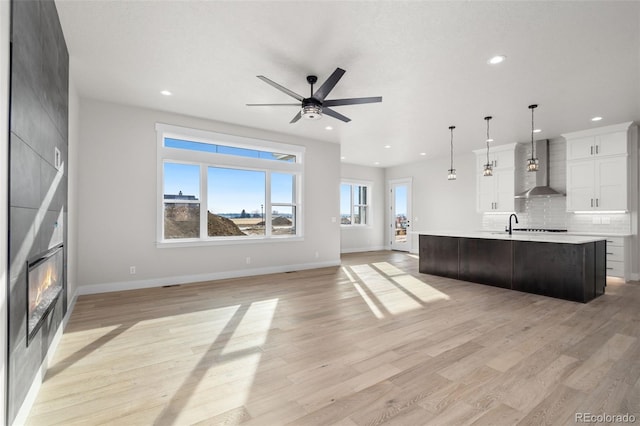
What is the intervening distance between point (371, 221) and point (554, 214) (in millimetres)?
5143

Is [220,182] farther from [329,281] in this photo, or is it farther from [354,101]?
[354,101]

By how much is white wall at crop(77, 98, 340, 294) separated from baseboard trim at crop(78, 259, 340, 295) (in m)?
0.01

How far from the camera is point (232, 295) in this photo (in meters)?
4.63

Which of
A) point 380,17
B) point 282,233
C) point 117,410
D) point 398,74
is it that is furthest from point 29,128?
point 282,233

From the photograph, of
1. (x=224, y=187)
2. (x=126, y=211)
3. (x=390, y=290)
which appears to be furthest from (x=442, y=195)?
(x=126, y=211)

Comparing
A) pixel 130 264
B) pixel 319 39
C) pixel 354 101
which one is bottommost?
pixel 130 264

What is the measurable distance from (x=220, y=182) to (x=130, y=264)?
6.71 feet

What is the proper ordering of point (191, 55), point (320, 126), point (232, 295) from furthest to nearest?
point (320, 126) < point (232, 295) < point (191, 55)

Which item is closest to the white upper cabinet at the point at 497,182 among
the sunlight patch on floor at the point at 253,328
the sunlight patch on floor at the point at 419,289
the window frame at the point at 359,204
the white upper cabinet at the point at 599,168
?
the white upper cabinet at the point at 599,168

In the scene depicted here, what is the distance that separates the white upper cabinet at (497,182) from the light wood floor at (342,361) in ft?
11.0

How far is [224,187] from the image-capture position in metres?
6.05

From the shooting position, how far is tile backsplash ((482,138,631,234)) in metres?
6.12

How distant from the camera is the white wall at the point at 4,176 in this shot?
1.50 m

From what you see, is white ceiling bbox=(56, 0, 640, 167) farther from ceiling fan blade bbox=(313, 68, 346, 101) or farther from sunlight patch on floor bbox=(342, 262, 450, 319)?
sunlight patch on floor bbox=(342, 262, 450, 319)
